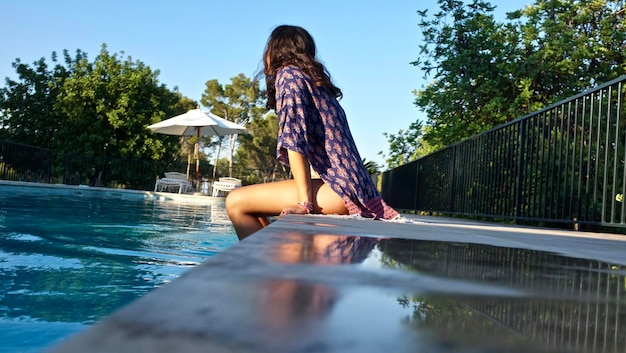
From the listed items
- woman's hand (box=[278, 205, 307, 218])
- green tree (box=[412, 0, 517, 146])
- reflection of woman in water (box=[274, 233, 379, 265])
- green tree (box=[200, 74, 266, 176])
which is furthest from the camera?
green tree (box=[200, 74, 266, 176])

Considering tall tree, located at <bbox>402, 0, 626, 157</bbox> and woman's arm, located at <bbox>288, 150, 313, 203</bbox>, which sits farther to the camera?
tall tree, located at <bbox>402, 0, 626, 157</bbox>

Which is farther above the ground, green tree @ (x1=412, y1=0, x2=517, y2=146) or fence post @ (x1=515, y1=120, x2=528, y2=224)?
green tree @ (x1=412, y1=0, x2=517, y2=146)

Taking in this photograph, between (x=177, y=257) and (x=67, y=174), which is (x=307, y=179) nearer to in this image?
(x=177, y=257)

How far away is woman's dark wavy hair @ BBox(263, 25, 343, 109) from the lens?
9.16 ft

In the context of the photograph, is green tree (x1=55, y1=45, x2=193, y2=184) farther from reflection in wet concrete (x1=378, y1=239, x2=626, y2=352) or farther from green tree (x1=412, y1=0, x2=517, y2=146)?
reflection in wet concrete (x1=378, y1=239, x2=626, y2=352)

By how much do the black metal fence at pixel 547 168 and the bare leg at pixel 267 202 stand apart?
2.47 meters

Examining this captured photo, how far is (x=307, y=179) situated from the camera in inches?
101

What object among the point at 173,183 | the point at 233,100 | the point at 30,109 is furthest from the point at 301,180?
the point at 233,100

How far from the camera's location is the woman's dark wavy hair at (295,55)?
279 cm

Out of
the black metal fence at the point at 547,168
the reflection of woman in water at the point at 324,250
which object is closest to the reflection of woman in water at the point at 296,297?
the reflection of woman in water at the point at 324,250

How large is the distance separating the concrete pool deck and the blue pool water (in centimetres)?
143

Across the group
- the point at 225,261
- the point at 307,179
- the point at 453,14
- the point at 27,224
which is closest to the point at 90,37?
the point at 453,14

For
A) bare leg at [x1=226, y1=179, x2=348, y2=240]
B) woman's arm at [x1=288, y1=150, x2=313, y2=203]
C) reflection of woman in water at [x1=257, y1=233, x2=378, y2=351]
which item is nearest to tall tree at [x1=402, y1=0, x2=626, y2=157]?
bare leg at [x1=226, y1=179, x2=348, y2=240]

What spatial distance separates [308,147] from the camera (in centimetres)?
277
